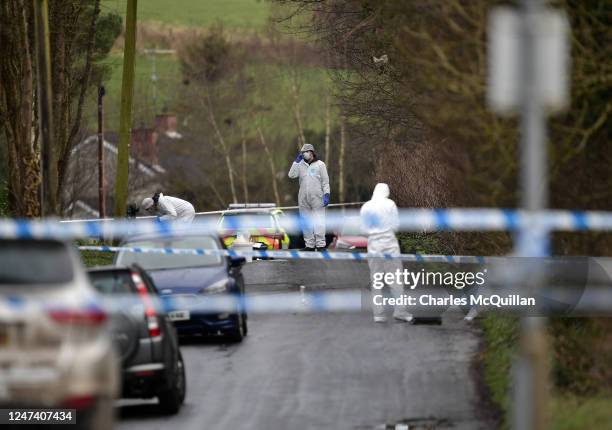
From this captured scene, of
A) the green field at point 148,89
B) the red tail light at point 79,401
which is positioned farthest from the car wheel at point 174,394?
the green field at point 148,89

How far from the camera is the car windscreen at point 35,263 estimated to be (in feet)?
33.9

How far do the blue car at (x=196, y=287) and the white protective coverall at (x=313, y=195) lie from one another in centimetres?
646

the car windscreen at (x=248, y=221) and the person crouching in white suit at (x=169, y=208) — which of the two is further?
the car windscreen at (x=248, y=221)

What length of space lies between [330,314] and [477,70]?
7.85m

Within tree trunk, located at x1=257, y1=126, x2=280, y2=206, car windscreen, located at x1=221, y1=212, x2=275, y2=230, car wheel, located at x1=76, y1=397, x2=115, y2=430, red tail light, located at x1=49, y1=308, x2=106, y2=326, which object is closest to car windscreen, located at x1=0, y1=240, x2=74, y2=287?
red tail light, located at x1=49, y1=308, x2=106, y2=326

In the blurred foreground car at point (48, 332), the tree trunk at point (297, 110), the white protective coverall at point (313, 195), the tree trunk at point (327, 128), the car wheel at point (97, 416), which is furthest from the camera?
the tree trunk at point (297, 110)

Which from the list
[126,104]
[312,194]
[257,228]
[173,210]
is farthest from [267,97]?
[312,194]

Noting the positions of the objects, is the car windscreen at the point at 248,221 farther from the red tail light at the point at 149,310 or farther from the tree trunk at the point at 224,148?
the tree trunk at the point at 224,148

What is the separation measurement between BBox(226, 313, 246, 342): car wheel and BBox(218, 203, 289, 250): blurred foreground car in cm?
1193

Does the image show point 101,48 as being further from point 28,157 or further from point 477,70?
point 477,70

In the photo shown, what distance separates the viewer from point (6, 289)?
10258mm

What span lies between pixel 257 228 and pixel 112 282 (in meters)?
20.9

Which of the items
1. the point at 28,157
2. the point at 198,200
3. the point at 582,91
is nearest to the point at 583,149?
the point at 582,91

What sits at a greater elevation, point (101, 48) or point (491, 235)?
point (101, 48)
